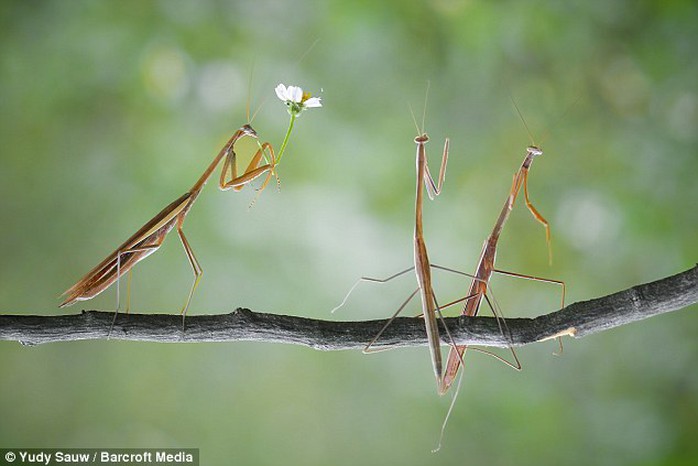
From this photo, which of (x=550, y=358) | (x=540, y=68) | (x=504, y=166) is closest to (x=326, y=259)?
(x=504, y=166)

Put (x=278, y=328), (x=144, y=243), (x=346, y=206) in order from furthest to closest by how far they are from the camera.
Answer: (x=346, y=206) → (x=144, y=243) → (x=278, y=328)

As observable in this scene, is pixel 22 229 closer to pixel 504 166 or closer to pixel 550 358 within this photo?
pixel 504 166

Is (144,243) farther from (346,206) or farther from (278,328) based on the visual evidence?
(346,206)

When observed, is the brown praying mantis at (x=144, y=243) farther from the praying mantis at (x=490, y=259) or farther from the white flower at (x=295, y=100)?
the praying mantis at (x=490, y=259)

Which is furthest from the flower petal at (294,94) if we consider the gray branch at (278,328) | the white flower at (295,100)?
the gray branch at (278,328)

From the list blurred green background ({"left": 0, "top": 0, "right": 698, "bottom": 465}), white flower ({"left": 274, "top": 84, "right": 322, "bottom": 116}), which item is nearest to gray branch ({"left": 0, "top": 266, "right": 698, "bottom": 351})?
white flower ({"left": 274, "top": 84, "right": 322, "bottom": 116})

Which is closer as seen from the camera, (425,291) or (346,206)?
(425,291)

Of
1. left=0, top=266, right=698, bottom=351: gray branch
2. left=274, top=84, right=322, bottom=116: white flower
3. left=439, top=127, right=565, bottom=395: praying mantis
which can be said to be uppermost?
left=274, top=84, right=322, bottom=116: white flower

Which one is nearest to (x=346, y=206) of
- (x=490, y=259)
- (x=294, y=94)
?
(x=490, y=259)

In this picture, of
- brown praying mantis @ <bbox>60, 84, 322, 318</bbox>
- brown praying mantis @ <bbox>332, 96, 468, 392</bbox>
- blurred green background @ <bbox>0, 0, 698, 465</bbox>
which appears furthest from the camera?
blurred green background @ <bbox>0, 0, 698, 465</bbox>

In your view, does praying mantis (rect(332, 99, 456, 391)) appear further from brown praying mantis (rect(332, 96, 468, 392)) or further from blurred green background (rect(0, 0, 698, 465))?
blurred green background (rect(0, 0, 698, 465))
